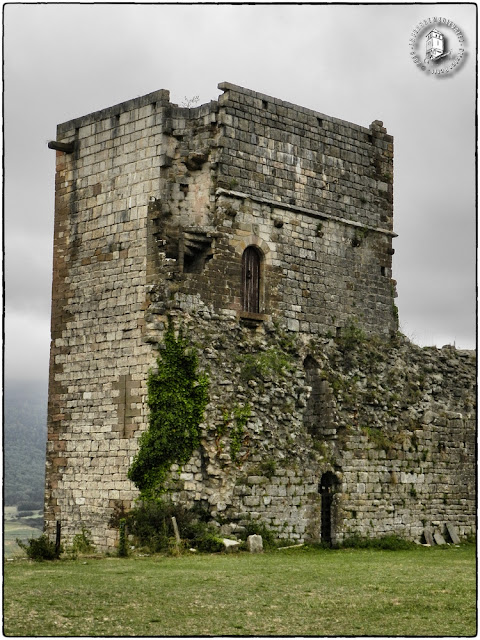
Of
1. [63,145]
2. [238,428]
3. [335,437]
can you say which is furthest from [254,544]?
[63,145]

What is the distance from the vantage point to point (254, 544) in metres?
24.3

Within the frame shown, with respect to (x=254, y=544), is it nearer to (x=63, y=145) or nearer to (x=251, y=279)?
(x=251, y=279)

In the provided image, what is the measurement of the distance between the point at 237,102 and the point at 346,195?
407 centimetres

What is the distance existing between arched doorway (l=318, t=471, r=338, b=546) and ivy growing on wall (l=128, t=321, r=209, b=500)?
3.59m

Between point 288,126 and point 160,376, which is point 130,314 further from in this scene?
point 288,126

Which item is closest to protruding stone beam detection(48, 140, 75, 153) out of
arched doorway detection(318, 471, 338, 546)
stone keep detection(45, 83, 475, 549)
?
stone keep detection(45, 83, 475, 549)

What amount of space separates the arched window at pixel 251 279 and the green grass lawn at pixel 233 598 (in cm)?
632

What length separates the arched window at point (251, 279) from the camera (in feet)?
88.4

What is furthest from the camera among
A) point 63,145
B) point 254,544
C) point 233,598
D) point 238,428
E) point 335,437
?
point 63,145

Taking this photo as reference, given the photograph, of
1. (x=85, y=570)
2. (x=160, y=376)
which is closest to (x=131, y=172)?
(x=160, y=376)

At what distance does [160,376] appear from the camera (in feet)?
82.2

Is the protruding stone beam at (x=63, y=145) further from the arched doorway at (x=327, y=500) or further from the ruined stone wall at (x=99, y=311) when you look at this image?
the arched doorway at (x=327, y=500)

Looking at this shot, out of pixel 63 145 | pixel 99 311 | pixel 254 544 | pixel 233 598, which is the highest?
pixel 63 145

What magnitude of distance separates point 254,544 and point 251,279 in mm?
5801
